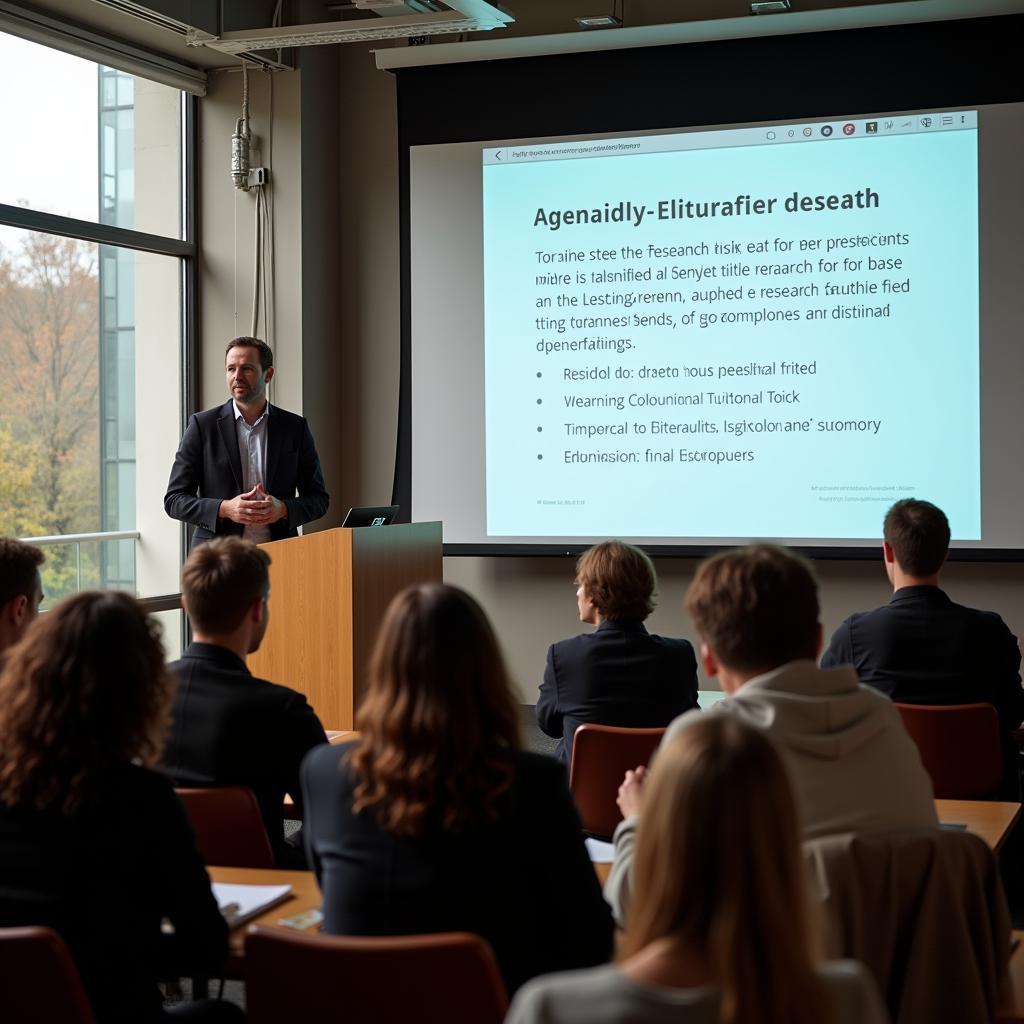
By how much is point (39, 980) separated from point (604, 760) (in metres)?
1.61

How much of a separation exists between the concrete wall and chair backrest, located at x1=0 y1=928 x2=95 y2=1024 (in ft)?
16.2

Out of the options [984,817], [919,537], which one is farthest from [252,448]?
[984,817]

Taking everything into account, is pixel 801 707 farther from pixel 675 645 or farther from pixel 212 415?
pixel 212 415

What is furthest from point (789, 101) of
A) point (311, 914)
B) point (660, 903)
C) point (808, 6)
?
point (660, 903)

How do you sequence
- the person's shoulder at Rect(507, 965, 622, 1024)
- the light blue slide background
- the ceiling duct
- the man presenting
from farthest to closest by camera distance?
the light blue slide background → the ceiling duct → the man presenting → the person's shoulder at Rect(507, 965, 622, 1024)

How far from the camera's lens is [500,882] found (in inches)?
65.6

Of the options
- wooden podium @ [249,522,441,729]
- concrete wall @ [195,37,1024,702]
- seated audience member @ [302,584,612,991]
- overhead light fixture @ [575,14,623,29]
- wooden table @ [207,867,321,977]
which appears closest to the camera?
seated audience member @ [302,584,612,991]

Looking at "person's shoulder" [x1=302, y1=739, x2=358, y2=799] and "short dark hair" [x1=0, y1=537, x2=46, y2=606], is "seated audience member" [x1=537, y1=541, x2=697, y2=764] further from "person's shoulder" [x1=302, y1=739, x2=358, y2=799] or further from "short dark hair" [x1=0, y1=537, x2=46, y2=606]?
"person's shoulder" [x1=302, y1=739, x2=358, y2=799]

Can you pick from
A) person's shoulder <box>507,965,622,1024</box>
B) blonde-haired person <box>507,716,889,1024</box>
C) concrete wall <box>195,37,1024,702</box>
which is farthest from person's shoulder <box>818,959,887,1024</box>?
concrete wall <box>195,37,1024,702</box>

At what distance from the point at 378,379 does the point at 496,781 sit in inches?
210

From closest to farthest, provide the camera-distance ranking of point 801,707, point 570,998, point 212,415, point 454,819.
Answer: point 570,998, point 454,819, point 801,707, point 212,415

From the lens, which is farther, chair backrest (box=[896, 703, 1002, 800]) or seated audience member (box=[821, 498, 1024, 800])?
seated audience member (box=[821, 498, 1024, 800])

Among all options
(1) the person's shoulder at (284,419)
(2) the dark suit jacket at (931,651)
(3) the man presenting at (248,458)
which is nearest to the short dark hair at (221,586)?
(2) the dark suit jacket at (931,651)

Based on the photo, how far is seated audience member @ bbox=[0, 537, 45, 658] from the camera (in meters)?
2.70
